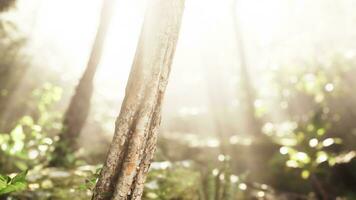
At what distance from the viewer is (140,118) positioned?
142 inches

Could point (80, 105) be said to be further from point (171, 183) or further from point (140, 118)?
point (140, 118)

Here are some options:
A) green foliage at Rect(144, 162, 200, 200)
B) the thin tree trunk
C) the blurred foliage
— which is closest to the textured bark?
the blurred foliage

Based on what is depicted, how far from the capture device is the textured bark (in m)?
3.58

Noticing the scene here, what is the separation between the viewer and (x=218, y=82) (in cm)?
1587

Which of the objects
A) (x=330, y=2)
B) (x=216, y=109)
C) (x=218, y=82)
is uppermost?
(x=330, y=2)

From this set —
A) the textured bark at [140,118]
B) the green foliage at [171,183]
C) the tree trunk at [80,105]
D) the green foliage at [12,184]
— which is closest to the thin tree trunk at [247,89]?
the tree trunk at [80,105]

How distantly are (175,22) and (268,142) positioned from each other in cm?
780

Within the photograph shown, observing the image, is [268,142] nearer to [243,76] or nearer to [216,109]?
[243,76]

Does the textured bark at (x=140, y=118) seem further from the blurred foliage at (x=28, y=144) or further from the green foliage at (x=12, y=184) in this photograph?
the blurred foliage at (x=28, y=144)

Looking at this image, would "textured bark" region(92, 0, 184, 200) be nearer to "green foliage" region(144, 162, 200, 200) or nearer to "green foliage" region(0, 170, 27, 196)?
"green foliage" region(0, 170, 27, 196)

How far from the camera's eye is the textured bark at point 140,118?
141 inches

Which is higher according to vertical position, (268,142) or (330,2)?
(330,2)

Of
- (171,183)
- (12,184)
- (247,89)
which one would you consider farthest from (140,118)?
(247,89)

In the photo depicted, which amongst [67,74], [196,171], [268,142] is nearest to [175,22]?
[196,171]
